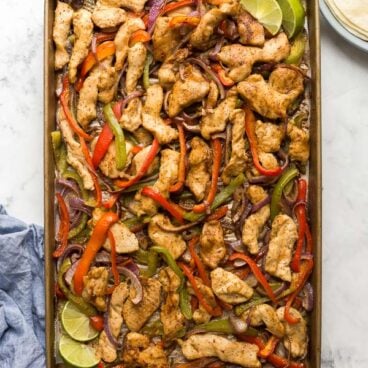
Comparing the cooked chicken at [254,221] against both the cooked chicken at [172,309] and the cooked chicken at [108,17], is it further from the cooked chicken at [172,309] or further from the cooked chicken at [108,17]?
the cooked chicken at [108,17]

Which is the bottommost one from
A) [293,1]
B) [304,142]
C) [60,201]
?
[60,201]

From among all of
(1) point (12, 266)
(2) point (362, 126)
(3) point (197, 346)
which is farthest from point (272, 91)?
(1) point (12, 266)

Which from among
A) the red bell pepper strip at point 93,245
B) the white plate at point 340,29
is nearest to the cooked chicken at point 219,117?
the red bell pepper strip at point 93,245

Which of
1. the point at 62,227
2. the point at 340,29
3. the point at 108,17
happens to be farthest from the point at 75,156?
the point at 340,29

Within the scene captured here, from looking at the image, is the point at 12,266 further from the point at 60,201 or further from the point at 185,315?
the point at 185,315

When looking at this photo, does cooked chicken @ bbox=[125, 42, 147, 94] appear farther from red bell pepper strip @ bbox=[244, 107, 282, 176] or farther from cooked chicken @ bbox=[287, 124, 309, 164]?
cooked chicken @ bbox=[287, 124, 309, 164]

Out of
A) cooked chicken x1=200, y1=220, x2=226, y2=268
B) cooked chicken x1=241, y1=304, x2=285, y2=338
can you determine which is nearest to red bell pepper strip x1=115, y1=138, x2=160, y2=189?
cooked chicken x1=200, y1=220, x2=226, y2=268

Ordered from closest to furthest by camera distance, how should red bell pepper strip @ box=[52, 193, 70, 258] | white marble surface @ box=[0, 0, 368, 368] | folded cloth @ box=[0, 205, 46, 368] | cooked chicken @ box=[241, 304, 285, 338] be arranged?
cooked chicken @ box=[241, 304, 285, 338] → red bell pepper strip @ box=[52, 193, 70, 258] → folded cloth @ box=[0, 205, 46, 368] → white marble surface @ box=[0, 0, 368, 368]

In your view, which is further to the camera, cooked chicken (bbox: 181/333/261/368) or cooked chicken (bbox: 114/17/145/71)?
cooked chicken (bbox: 114/17/145/71)
